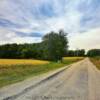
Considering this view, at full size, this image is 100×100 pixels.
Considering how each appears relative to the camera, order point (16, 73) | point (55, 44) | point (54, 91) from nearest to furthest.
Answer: point (54, 91) < point (16, 73) < point (55, 44)

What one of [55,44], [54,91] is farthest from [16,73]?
[55,44]

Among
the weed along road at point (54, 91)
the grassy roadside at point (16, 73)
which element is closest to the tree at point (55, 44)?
the grassy roadside at point (16, 73)

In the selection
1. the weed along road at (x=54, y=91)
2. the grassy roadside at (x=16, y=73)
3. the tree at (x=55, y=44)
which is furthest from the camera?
the tree at (x=55, y=44)

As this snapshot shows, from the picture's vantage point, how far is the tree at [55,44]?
2699 inches

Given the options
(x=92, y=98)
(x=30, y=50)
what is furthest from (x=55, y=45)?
(x=92, y=98)

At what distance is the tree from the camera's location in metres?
68.6

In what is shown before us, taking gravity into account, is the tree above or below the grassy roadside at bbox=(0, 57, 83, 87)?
above

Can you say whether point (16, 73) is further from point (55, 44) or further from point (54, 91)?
point (55, 44)

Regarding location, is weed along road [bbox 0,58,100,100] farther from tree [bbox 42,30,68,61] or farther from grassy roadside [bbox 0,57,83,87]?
tree [bbox 42,30,68,61]

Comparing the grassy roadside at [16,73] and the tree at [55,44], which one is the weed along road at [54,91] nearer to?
the grassy roadside at [16,73]

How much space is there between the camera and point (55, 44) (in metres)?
68.4

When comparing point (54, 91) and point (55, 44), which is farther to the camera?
point (55, 44)

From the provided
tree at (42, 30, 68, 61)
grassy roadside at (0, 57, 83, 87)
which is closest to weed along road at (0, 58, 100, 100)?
grassy roadside at (0, 57, 83, 87)

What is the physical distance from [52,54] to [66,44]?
685 cm
